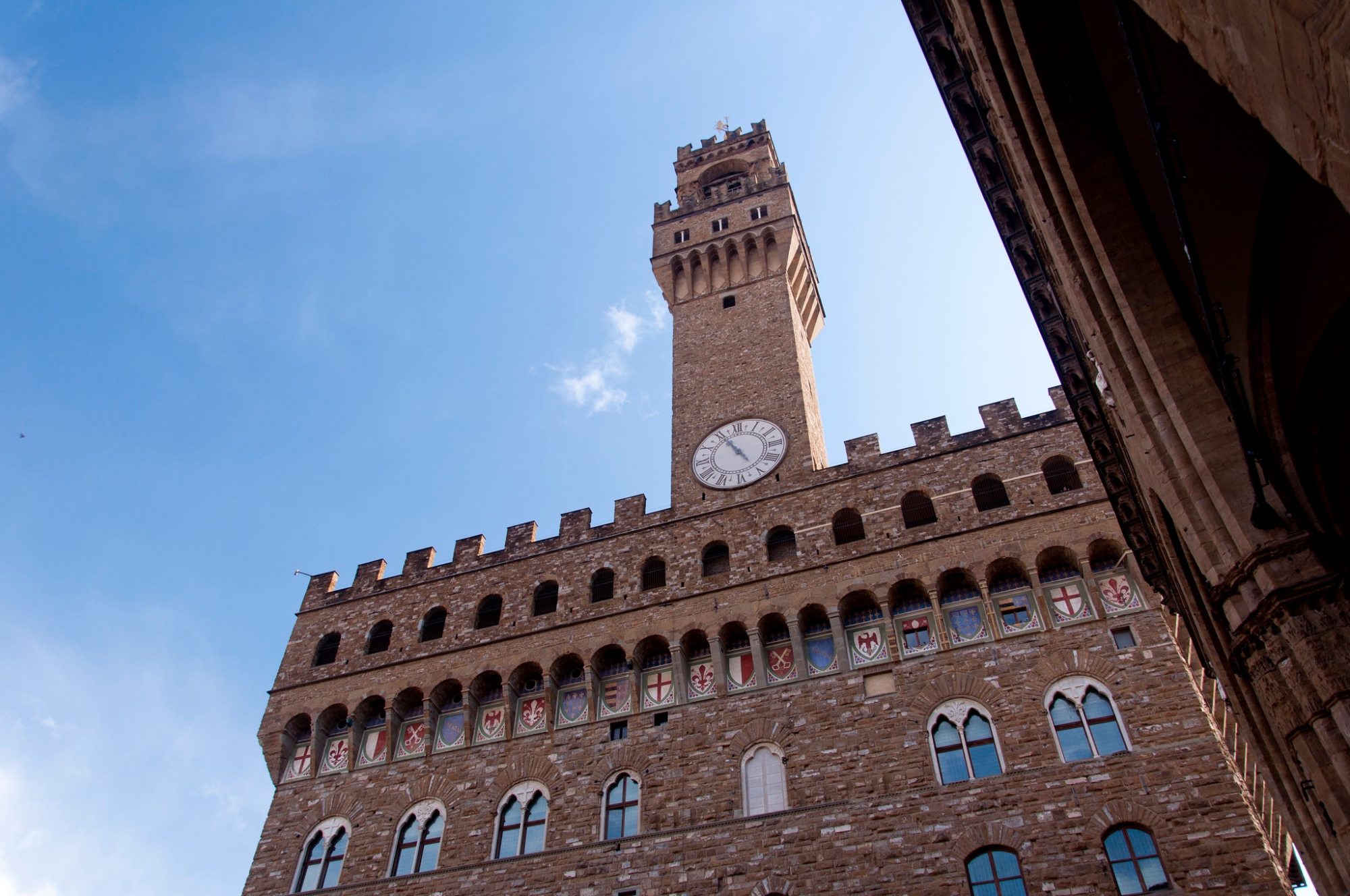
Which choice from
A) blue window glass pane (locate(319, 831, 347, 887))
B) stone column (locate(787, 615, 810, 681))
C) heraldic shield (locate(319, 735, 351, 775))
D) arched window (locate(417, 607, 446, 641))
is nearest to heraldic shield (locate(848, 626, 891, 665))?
stone column (locate(787, 615, 810, 681))

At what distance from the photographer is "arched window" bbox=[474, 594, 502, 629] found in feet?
71.1

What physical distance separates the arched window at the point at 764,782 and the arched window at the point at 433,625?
8140mm

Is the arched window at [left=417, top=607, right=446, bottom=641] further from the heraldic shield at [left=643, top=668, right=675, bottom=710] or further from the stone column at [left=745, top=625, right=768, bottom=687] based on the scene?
the stone column at [left=745, top=625, right=768, bottom=687]

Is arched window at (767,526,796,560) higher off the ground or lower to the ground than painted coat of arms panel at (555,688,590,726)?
higher

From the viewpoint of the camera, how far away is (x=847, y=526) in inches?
798

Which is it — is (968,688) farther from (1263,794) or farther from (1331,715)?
(1331,715)

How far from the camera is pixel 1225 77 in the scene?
3732mm

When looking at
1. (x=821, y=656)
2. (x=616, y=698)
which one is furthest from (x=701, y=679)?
(x=821, y=656)

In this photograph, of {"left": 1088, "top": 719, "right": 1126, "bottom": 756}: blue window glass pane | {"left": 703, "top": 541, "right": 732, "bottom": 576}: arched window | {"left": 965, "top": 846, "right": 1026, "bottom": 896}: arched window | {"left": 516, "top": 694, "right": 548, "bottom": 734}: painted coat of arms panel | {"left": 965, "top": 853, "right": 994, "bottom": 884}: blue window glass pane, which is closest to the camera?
{"left": 965, "top": 846, "right": 1026, "bottom": 896}: arched window

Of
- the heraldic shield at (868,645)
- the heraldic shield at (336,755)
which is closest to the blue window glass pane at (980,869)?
the heraldic shield at (868,645)

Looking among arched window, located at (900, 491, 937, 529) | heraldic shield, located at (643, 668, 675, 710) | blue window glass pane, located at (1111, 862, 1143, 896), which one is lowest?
blue window glass pane, located at (1111, 862, 1143, 896)

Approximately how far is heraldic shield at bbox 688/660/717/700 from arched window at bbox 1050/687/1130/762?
20.3 feet

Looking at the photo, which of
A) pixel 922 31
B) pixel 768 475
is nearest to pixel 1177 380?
pixel 922 31

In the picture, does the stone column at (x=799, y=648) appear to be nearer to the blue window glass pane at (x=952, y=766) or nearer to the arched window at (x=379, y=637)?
the blue window glass pane at (x=952, y=766)
